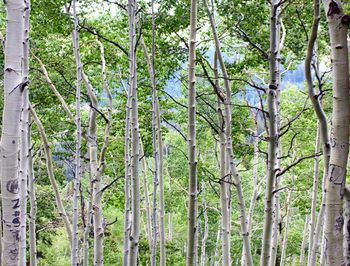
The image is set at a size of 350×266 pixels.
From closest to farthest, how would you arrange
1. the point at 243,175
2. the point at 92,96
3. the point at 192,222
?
the point at 192,222
the point at 92,96
the point at 243,175

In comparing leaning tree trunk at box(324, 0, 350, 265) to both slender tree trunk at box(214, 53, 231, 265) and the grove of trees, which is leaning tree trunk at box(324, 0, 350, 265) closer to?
the grove of trees

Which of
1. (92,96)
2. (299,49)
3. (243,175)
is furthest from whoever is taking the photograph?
(243,175)

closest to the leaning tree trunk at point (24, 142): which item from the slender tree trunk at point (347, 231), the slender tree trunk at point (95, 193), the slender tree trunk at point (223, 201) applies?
the slender tree trunk at point (347, 231)

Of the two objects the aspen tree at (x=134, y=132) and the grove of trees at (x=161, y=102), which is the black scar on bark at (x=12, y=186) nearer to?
the grove of trees at (x=161, y=102)

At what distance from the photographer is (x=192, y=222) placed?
11.4 ft

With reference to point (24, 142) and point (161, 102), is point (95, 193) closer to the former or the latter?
point (24, 142)

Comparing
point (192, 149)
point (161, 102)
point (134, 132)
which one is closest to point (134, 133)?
point (134, 132)

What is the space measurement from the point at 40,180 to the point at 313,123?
6977 millimetres

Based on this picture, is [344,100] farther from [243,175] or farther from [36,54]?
[243,175]

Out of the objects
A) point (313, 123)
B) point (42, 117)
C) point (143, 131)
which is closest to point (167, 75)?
point (143, 131)

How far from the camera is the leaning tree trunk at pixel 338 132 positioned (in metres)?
1.65

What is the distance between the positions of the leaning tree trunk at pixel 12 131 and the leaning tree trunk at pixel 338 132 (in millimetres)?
1222

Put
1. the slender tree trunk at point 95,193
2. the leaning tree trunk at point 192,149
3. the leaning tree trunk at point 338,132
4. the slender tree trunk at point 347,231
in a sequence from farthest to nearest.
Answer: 1. the slender tree trunk at point 95,193
2. the leaning tree trunk at point 192,149
3. the slender tree trunk at point 347,231
4. the leaning tree trunk at point 338,132

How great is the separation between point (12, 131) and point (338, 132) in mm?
1263
